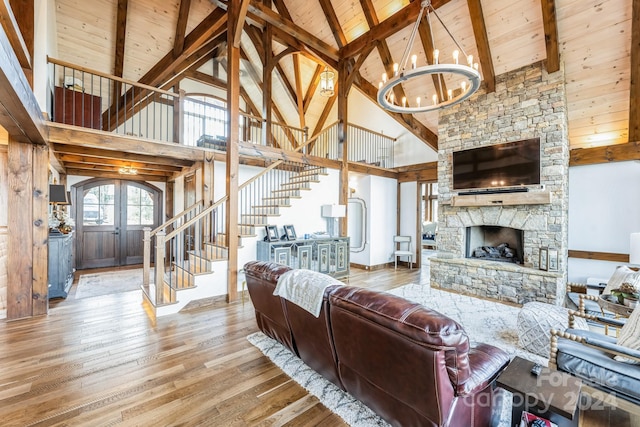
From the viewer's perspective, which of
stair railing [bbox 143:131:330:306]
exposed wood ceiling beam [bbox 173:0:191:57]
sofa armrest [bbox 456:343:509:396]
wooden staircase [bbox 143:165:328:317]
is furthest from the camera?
exposed wood ceiling beam [bbox 173:0:191:57]

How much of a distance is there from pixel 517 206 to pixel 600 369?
368cm

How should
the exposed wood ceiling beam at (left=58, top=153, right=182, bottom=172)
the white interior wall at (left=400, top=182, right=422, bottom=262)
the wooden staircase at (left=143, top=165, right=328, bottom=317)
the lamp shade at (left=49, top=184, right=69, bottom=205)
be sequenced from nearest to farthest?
the wooden staircase at (left=143, top=165, right=328, bottom=317)
the lamp shade at (left=49, top=184, right=69, bottom=205)
the exposed wood ceiling beam at (left=58, top=153, right=182, bottom=172)
the white interior wall at (left=400, top=182, right=422, bottom=262)

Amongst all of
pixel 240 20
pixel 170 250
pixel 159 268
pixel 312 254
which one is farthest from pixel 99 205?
pixel 240 20

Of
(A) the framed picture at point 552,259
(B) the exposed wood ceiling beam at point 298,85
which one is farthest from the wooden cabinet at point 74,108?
(A) the framed picture at point 552,259

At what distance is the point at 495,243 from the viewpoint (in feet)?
19.1

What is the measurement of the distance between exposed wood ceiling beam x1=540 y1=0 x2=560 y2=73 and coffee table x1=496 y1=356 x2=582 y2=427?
474 cm

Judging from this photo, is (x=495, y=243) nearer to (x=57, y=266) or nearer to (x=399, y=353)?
(x=399, y=353)

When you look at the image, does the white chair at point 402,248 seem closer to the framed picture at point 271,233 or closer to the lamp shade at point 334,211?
the lamp shade at point 334,211

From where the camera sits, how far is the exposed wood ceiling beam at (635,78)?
385cm

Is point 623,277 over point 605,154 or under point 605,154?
under

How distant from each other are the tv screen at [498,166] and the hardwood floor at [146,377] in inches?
149

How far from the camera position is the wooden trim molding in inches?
194

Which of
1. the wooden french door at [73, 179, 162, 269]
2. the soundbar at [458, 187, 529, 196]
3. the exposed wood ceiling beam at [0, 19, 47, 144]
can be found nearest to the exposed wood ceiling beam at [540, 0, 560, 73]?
the soundbar at [458, 187, 529, 196]

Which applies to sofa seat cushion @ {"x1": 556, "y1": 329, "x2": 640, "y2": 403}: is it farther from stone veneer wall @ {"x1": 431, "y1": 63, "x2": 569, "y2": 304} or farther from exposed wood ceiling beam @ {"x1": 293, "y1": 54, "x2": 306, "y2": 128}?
exposed wood ceiling beam @ {"x1": 293, "y1": 54, "x2": 306, "y2": 128}
